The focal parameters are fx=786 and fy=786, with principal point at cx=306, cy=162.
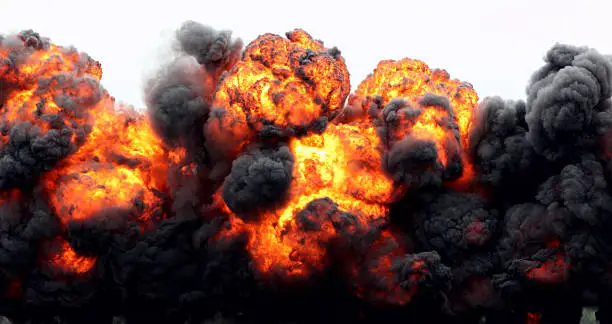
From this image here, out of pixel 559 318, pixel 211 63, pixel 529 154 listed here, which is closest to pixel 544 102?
pixel 529 154

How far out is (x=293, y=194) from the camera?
25969 mm

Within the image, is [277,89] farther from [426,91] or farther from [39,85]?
[39,85]

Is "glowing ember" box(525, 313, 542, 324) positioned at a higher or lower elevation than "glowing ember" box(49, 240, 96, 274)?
higher

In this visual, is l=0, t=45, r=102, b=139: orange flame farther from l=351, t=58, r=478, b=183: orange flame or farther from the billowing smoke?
A: l=351, t=58, r=478, b=183: orange flame

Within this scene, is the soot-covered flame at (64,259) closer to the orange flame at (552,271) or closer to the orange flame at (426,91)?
the orange flame at (426,91)

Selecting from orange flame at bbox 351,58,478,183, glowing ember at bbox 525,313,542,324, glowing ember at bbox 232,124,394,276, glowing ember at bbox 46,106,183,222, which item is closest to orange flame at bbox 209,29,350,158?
glowing ember at bbox 232,124,394,276

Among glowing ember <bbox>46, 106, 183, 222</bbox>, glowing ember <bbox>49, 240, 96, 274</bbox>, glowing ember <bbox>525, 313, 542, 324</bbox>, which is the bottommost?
glowing ember <bbox>49, 240, 96, 274</bbox>

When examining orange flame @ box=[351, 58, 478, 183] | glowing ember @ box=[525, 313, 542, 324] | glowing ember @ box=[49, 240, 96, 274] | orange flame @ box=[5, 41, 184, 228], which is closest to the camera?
glowing ember @ box=[525, 313, 542, 324]

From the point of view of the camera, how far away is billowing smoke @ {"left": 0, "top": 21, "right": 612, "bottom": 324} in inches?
1000

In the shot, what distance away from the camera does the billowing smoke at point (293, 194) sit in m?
25.4

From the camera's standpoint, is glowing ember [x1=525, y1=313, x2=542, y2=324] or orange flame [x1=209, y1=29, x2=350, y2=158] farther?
glowing ember [x1=525, y1=313, x2=542, y2=324]

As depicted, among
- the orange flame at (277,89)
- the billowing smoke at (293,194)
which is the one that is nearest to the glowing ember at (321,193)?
the billowing smoke at (293,194)

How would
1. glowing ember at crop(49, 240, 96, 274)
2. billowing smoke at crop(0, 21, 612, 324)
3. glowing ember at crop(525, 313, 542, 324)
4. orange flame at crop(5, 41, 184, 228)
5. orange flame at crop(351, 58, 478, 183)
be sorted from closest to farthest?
billowing smoke at crop(0, 21, 612, 324)
glowing ember at crop(525, 313, 542, 324)
orange flame at crop(5, 41, 184, 228)
glowing ember at crop(49, 240, 96, 274)
orange flame at crop(351, 58, 478, 183)

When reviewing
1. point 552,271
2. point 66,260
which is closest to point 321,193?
point 552,271
